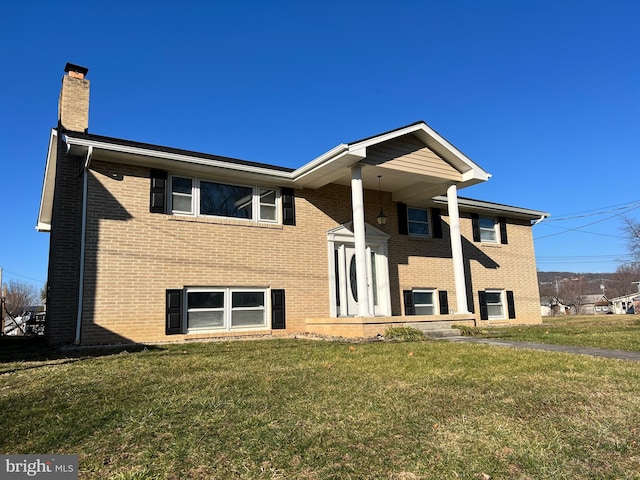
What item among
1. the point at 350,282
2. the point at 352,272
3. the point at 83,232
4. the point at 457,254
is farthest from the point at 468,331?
the point at 83,232

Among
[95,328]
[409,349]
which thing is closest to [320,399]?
[409,349]

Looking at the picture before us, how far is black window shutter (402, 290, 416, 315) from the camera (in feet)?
45.3

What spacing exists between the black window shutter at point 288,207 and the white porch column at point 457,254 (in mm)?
4512

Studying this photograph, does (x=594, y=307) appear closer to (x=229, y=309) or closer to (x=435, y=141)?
(x=435, y=141)

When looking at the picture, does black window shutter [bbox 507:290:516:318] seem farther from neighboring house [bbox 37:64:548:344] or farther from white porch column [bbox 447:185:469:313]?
white porch column [bbox 447:185:469:313]

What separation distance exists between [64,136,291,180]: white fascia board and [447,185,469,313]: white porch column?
4826mm

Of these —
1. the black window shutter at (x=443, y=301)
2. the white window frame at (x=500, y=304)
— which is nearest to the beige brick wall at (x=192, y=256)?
the black window shutter at (x=443, y=301)

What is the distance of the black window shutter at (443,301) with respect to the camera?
14.6 m

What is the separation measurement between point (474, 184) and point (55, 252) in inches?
437

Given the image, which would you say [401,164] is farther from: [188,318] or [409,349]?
[188,318]

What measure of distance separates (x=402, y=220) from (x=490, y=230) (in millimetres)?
4650

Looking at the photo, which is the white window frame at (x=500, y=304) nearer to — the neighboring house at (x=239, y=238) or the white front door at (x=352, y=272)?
the neighboring house at (x=239, y=238)

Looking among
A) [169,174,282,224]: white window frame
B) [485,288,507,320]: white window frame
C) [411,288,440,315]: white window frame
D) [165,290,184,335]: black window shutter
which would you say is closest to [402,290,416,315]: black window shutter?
[411,288,440,315]: white window frame

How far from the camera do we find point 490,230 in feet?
55.6
